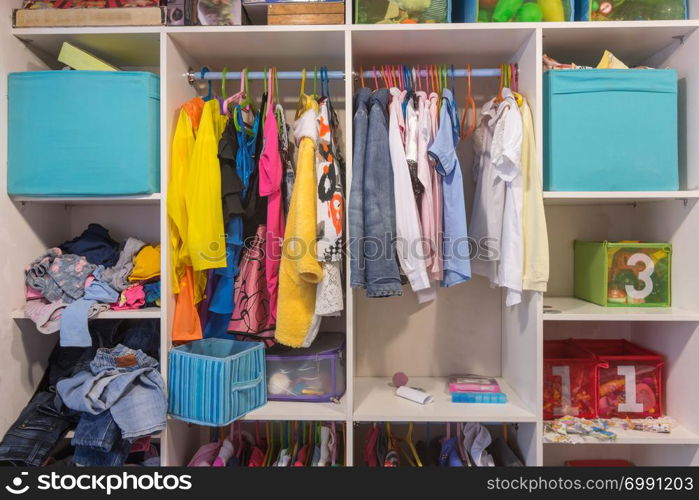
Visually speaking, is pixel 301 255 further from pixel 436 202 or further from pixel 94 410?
pixel 94 410

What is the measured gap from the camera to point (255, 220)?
1.81 meters

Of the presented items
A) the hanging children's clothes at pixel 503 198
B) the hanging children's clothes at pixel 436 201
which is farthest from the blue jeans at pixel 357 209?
the hanging children's clothes at pixel 503 198

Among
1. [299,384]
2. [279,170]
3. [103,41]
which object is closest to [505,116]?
[279,170]

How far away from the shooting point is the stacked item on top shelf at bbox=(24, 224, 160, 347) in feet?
5.37

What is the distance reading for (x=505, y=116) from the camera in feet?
5.44

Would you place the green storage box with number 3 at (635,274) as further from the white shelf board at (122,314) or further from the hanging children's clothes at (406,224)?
the white shelf board at (122,314)

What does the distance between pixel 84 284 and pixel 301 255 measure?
2.84 feet

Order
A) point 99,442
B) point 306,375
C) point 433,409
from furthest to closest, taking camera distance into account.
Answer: point 306,375 < point 433,409 < point 99,442

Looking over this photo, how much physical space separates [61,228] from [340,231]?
1.30m

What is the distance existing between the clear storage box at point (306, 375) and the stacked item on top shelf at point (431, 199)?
0.39 metres

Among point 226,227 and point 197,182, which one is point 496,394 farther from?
point 197,182

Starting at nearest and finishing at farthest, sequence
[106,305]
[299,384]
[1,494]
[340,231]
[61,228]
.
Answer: [1,494]
[340,231]
[106,305]
[299,384]
[61,228]

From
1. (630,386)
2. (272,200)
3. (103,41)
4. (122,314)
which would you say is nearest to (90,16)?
(103,41)

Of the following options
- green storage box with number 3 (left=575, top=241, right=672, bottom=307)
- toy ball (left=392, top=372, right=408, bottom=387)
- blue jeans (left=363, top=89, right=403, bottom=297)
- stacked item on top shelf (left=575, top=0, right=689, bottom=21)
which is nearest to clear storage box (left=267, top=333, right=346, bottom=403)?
toy ball (left=392, top=372, right=408, bottom=387)
